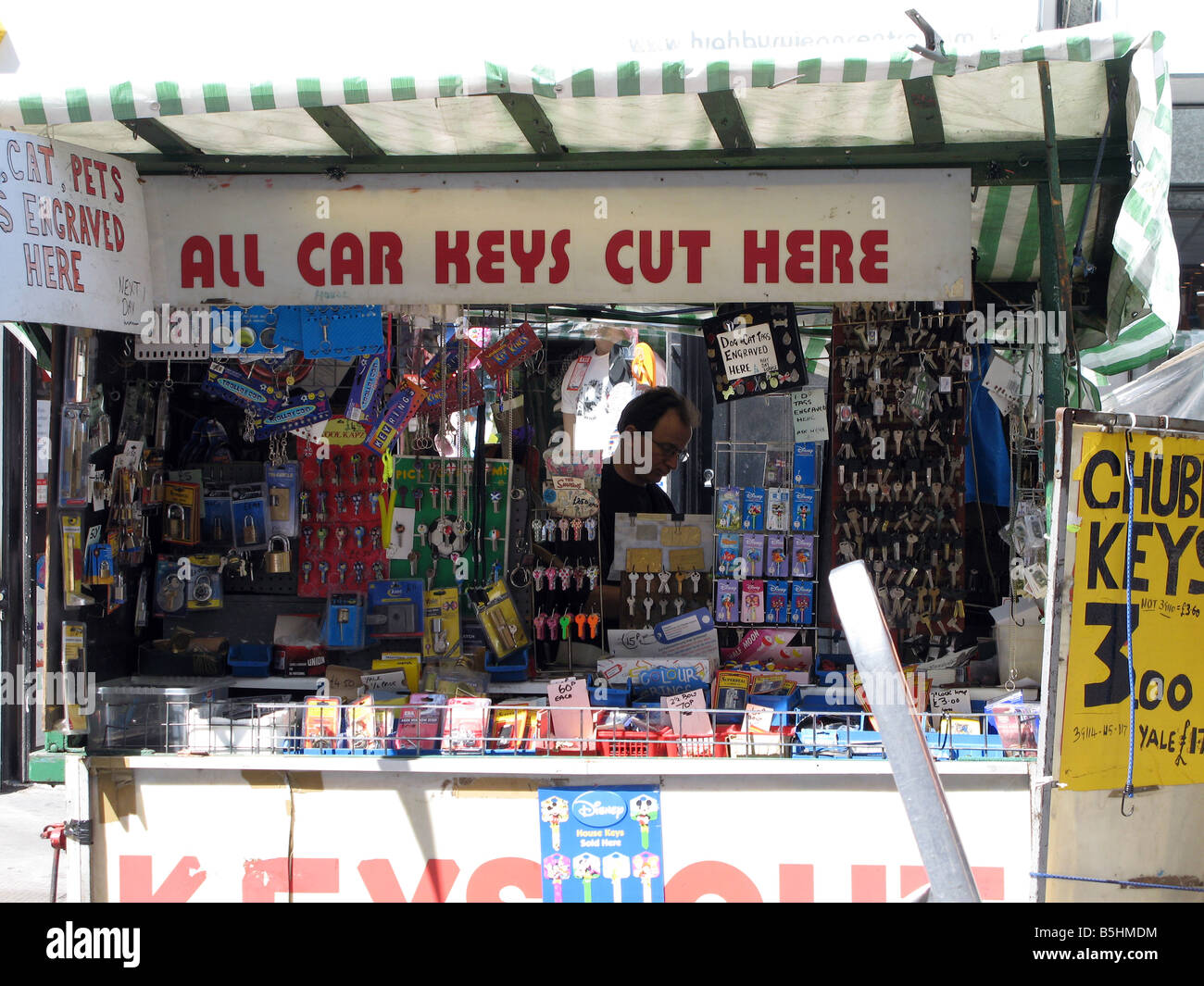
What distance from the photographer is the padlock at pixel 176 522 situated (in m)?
5.43

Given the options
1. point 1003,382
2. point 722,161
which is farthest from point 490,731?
point 1003,382

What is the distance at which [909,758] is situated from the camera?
5.62ft

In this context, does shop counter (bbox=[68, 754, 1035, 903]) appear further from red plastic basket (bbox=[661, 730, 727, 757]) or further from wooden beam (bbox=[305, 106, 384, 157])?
wooden beam (bbox=[305, 106, 384, 157])

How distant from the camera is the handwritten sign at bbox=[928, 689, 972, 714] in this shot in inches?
180

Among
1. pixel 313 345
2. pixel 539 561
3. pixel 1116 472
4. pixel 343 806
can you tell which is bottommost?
pixel 343 806

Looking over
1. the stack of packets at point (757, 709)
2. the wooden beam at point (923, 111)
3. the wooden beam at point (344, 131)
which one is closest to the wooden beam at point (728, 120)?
the wooden beam at point (923, 111)

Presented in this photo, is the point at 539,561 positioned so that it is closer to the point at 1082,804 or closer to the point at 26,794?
the point at 1082,804

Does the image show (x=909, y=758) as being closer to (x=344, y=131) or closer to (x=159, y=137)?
(x=344, y=131)

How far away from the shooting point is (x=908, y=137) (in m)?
4.16

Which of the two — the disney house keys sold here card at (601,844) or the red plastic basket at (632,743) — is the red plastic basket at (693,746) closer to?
the red plastic basket at (632,743)

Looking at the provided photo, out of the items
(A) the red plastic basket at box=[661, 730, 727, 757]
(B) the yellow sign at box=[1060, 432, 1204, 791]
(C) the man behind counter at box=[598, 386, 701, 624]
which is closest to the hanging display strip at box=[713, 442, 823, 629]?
(C) the man behind counter at box=[598, 386, 701, 624]

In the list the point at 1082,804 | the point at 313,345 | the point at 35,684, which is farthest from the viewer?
the point at 35,684

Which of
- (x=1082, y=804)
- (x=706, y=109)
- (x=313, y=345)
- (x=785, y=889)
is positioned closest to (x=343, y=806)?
(x=785, y=889)

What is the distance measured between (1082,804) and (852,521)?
101 inches
